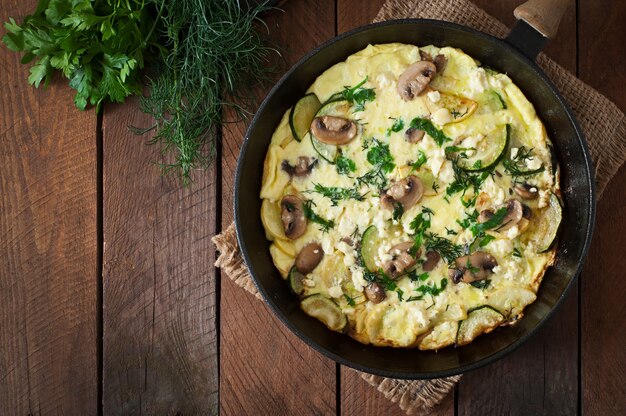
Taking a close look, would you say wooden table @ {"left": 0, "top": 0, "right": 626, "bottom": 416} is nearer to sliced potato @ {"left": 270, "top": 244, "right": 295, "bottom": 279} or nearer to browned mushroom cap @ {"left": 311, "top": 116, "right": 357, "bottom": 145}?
sliced potato @ {"left": 270, "top": 244, "right": 295, "bottom": 279}

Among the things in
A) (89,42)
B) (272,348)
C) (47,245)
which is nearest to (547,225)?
(272,348)

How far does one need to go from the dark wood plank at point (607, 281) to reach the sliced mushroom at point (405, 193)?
103 centimetres

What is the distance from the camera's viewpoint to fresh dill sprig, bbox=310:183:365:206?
3021 mm

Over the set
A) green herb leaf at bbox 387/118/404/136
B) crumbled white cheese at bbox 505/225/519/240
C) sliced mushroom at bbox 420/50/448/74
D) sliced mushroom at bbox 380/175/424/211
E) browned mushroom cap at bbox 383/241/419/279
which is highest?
sliced mushroom at bbox 420/50/448/74

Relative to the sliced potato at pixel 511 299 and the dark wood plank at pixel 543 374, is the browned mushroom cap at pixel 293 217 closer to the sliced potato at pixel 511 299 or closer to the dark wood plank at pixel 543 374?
the sliced potato at pixel 511 299

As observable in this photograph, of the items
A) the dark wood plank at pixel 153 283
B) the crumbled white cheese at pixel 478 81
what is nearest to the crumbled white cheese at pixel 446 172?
the crumbled white cheese at pixel 478 81

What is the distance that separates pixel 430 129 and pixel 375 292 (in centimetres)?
81

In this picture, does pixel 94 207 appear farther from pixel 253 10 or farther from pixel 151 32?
pixel 253 10

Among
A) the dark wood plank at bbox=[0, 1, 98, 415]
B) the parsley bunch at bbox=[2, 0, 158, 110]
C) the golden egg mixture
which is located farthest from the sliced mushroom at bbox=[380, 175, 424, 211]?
the dark wood plank at bbox=[0, 1, 98, 415]

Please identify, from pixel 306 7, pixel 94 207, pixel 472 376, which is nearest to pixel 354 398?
pixel 472 376

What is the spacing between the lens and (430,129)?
2.99 meters

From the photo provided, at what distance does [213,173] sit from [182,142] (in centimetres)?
25

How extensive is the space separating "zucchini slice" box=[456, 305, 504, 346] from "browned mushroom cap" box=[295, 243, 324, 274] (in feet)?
2.41

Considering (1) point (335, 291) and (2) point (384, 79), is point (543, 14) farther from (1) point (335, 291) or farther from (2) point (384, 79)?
(1) point (335, 291)
